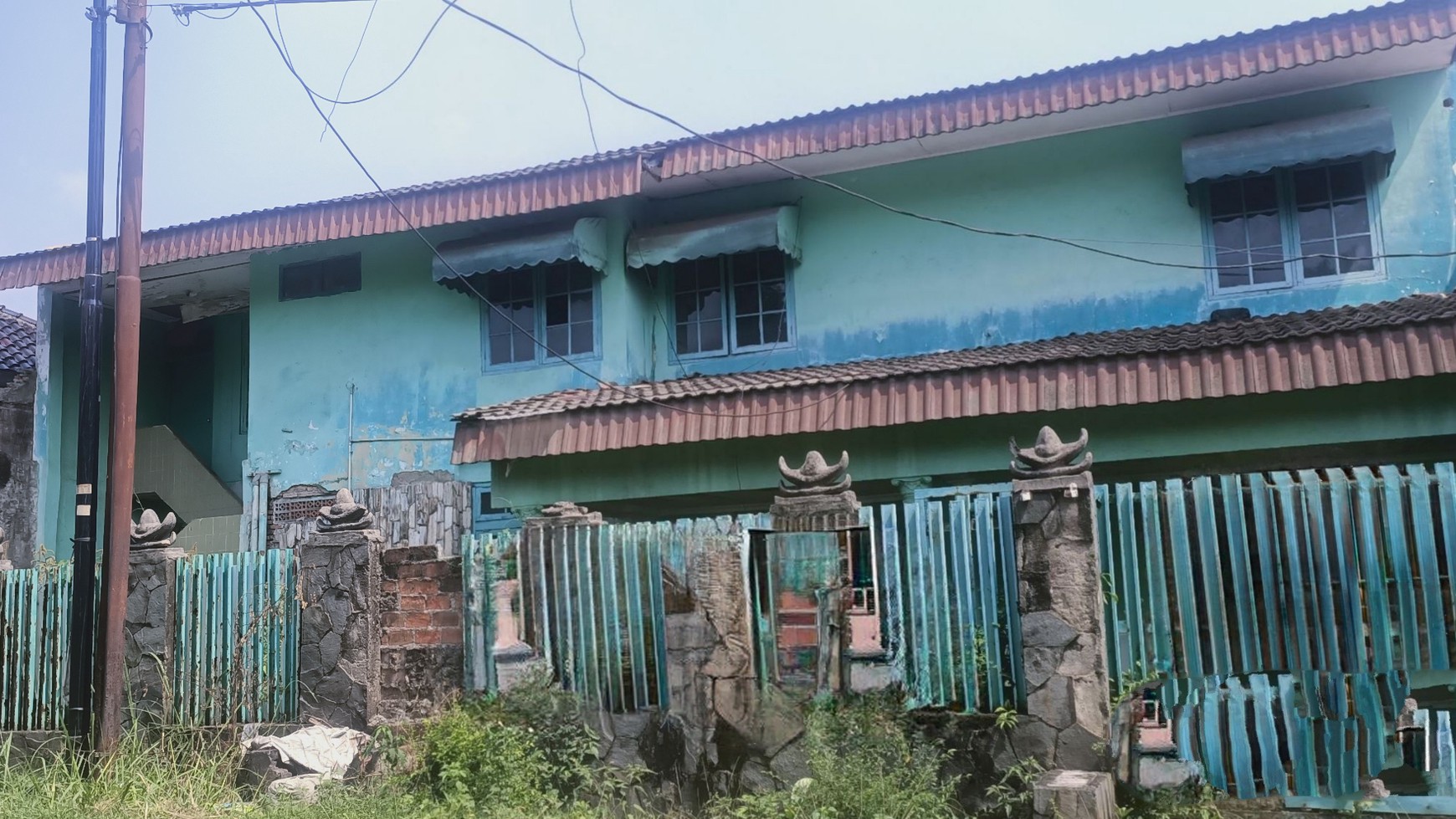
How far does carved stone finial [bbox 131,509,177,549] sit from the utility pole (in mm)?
442

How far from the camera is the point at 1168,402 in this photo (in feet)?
25.8

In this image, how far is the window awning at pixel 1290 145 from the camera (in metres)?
8.87

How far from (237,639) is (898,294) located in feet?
20.7

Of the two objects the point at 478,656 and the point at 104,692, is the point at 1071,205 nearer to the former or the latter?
the point at 478,656

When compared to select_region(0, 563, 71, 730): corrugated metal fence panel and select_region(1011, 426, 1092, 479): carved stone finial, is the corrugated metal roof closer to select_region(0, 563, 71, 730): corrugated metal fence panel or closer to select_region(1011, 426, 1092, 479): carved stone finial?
select_region(1011, 426, 1092, 479): carved stone finial

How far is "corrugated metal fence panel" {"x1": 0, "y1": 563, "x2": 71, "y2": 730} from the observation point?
8172 mm

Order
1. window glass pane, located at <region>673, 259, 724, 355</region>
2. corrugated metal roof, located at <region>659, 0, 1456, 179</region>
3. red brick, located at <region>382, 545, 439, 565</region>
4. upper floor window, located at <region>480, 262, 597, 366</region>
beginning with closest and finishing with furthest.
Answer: red brick, located at <region>382, 545, 439, 565</region> < corrugated metal roof, located at <region>659, 0, 1456, 179</region> < window glass pane, located at <region>673, 259, 724, 355</region> < upper floor window, located at <region>480, 262, 597, 366</region>

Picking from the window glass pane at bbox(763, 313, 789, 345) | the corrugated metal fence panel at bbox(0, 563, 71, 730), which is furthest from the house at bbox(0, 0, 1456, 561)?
the corrugated metal fence panel at bbox(0, 563, 71, 730)

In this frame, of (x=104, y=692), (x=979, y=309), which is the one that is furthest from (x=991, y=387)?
(x=104, y=692)

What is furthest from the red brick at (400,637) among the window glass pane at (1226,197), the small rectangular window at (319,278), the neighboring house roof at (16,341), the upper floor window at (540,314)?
the neighboring house roof at (16,341)

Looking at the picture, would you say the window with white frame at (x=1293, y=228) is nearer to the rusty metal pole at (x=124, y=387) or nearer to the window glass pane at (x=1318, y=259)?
the window glass pane at (x=1318, y=259)

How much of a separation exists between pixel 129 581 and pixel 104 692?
1047 mm

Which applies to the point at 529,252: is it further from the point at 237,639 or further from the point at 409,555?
the point at 237,639

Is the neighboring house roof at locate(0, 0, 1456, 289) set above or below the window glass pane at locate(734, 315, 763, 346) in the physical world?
above
